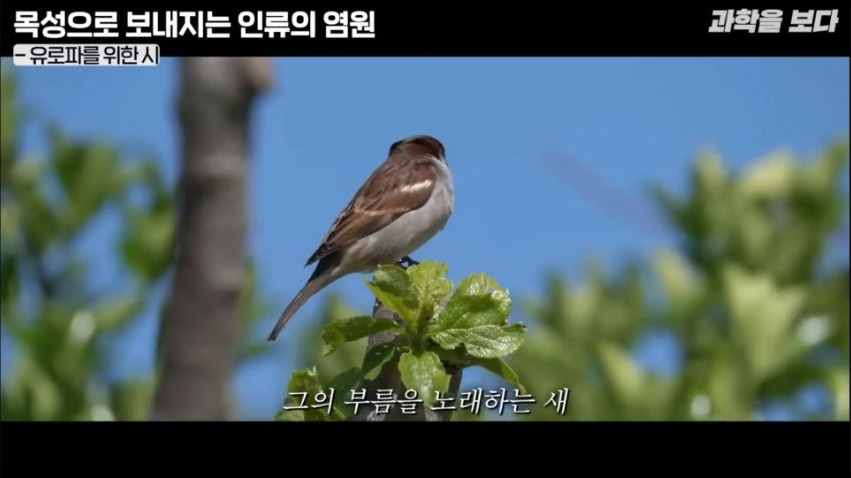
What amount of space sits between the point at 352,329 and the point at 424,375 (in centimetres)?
20

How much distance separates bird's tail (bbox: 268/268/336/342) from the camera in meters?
5.51

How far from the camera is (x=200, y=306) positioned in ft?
6.89

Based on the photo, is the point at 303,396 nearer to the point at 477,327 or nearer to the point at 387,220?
the point at 477,327

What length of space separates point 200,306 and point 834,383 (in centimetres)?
691

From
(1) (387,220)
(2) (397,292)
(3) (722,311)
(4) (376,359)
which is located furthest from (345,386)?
(3) (722,311)

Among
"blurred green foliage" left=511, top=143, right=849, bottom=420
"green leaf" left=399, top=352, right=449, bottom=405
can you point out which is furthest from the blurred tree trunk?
"blurred green foliage" left=511, top=143, right=849, bottom=420

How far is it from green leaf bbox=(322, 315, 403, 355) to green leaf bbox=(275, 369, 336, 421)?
7cm

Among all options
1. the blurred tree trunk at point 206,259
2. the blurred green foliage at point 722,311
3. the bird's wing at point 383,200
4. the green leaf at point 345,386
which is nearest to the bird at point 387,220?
the bird's wing at point 383,200

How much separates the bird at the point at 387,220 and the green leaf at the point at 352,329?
11.0ft

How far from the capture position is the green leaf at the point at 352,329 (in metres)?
2.69

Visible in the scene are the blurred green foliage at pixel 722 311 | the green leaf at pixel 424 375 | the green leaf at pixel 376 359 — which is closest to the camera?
the green leaf at pixel 424 375

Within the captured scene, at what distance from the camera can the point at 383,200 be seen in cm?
687

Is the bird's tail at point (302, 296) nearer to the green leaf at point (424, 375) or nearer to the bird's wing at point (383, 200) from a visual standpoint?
the bird's wing at point (383, 200)
